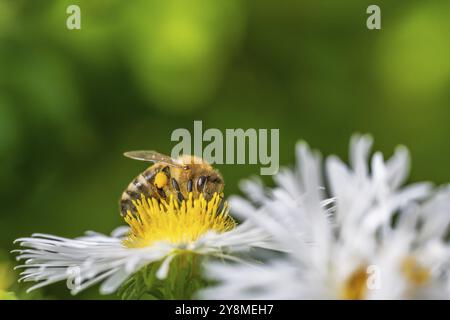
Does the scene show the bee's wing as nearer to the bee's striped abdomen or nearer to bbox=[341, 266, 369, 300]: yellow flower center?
the bee's striped abdomen

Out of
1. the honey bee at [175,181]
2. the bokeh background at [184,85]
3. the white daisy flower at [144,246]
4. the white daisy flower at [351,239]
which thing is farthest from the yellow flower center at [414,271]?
the bokeh background at [184,85]

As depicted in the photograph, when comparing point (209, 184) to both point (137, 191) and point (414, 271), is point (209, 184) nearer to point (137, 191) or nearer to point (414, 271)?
point (137, 191)

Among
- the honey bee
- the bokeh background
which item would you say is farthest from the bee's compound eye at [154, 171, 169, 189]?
the bokeh background

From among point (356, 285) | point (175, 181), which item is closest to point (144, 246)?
point (175, 181)

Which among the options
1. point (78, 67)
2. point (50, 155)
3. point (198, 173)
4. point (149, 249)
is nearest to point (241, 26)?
point (78, 67)

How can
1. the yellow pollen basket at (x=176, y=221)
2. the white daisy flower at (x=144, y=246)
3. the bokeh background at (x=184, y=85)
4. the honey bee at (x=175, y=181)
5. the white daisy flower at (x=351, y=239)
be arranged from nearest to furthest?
the white daisy flower at (x=351, y=239), the white daisy flower at (x=144, y=246), the yellow pollen basket at (x=176, y=221), the honey bee at (x=175, y=181), the bokeh background at (x=184, y=85)

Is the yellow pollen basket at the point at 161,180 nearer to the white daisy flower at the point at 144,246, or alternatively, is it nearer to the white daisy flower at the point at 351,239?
the white daisy flower at the point at 144,246
